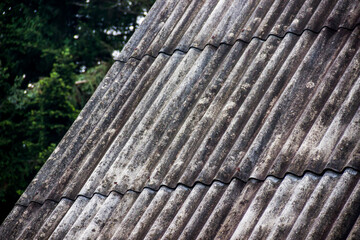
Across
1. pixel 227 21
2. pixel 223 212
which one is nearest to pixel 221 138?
pixel 223 212

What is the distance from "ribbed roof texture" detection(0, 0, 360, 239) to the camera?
245 cm

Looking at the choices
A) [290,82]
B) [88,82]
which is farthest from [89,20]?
[290,82]

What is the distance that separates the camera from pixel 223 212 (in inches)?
102

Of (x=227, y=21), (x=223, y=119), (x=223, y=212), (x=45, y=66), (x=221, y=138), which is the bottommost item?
(x=223, y=212)

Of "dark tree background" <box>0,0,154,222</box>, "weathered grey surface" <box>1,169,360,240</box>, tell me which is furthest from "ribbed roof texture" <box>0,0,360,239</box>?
"dark tree background" <box>0,0,154,222</box>

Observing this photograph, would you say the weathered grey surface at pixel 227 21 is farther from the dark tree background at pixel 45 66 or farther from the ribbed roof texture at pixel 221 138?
the dark tree background at pixel 45 66

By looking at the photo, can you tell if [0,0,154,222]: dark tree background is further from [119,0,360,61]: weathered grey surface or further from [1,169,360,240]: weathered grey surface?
[1,169,360,240]: weathered grey surface

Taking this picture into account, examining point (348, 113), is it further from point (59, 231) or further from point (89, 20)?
point (89, 20)

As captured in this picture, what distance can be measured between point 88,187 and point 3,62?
12.6 m

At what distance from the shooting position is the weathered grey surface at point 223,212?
2244mm

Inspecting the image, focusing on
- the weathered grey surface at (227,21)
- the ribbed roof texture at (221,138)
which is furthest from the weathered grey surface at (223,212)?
the weathered grey surface at (227,21)

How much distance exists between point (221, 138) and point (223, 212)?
21.9 inches

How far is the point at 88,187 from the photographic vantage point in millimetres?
3246

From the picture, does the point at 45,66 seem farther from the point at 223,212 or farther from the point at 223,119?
the point at 223,212
